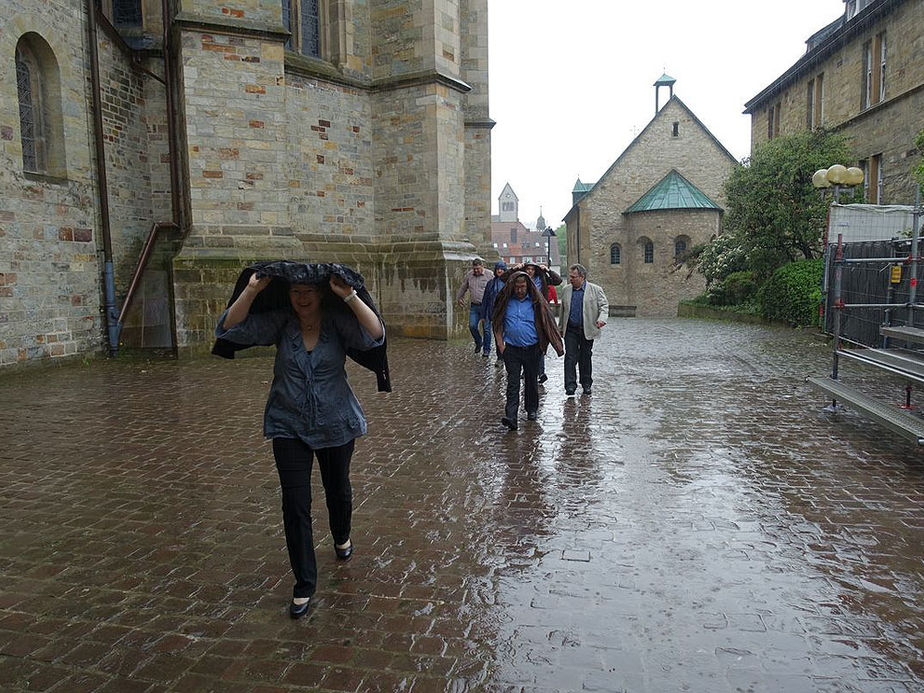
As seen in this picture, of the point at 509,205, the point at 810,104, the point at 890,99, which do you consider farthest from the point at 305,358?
the point at 509,205

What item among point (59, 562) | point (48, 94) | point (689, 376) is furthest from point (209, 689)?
point (48, 94)

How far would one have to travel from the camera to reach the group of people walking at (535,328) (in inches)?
305

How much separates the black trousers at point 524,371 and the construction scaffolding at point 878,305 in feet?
10.2

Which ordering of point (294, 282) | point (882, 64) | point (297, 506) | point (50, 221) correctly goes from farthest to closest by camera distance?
point (882, 64) < point (50, 221) < point (297, 506) < point (294, 282)

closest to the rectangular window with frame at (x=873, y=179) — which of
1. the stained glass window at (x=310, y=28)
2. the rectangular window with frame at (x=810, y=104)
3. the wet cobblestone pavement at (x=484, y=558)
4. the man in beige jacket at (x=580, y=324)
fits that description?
the rectangular window with frame at (x=810, y=104)

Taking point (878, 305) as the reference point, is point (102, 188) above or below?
above

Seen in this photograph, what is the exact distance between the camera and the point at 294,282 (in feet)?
11.1

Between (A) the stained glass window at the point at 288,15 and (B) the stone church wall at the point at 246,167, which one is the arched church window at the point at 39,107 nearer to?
(B) the stone church wall at the point at 246,167

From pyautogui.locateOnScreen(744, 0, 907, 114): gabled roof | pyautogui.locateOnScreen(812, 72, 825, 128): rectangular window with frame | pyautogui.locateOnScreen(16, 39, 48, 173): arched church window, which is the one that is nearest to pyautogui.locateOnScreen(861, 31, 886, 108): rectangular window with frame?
pyautogui.locateOnScreen(744, 0, 907, 114): gabled roof

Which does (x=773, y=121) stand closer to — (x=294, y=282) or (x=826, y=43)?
(x=826, y=43)

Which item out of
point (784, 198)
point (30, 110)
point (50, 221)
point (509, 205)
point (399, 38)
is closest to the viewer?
point (50, 221)

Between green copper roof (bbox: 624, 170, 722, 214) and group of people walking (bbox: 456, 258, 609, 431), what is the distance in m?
37.9

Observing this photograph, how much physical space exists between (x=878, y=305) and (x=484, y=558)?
19.4 feet

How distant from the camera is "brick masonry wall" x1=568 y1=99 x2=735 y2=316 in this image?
152 feet
